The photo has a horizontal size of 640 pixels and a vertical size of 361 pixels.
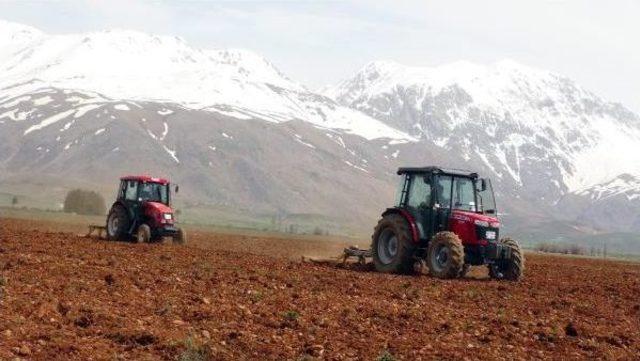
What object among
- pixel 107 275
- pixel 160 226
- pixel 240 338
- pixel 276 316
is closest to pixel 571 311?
pixel 276 316

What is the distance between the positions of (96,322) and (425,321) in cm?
547

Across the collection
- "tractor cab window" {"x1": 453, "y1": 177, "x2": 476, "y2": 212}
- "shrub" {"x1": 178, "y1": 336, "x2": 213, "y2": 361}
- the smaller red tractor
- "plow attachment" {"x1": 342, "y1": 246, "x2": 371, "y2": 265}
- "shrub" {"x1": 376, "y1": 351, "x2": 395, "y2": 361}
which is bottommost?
"shrub" {"x1": 178, "y1": 336, "x2": 213, "y2": 361}

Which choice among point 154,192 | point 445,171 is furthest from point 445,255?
point 154,192

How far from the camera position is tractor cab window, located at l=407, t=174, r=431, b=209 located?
23.9 metres

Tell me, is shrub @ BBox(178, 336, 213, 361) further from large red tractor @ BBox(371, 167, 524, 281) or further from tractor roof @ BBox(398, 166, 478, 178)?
tractor roof @ BBox(398, 166, 478, 178)

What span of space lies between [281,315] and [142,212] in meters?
19.3

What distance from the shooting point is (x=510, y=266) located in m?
24.4

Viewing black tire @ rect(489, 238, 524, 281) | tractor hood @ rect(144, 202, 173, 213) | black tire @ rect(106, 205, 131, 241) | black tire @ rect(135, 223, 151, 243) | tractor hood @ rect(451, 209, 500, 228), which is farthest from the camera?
black tire @ rect(106, 205, 131, 241)

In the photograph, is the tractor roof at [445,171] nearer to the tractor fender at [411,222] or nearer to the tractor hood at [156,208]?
the tractor fender at [411,222]

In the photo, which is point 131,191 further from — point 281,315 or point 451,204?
point 281,315

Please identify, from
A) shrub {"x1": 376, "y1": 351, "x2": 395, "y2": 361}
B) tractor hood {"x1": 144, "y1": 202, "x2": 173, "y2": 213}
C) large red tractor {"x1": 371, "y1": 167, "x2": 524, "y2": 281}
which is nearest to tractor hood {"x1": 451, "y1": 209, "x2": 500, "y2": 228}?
large red tractor {"x1": 371, "y1": 167, "x2": 524, "y2": 281}

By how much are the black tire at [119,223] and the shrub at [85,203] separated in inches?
3179

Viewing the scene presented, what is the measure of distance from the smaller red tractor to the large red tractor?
1028 cm

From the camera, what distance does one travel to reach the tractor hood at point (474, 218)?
23188mm
